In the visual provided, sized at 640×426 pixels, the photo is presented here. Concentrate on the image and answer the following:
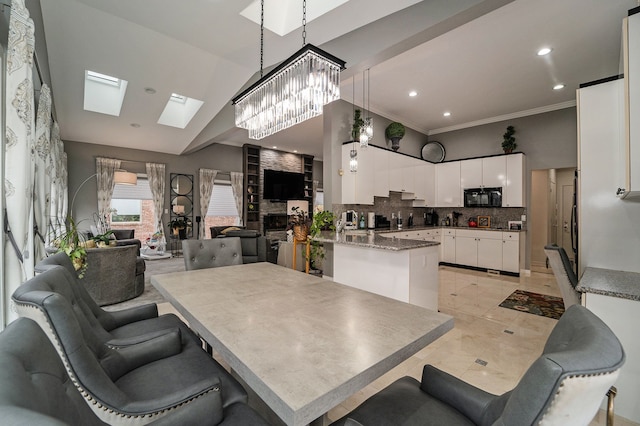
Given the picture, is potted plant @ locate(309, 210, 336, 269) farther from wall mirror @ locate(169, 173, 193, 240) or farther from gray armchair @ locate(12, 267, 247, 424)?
wall mirror @ locate(169, 173, 193, 240)

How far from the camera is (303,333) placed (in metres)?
1.11

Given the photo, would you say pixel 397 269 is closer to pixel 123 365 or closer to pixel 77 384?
pixel 123 365

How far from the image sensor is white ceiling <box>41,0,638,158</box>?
2.69 meters

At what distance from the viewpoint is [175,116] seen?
594cm

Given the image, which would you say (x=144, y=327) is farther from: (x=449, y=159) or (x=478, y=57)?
(x=449, y=159)

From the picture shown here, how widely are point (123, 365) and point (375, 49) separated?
321 centimetres

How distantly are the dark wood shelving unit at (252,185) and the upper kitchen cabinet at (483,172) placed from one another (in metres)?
5.98

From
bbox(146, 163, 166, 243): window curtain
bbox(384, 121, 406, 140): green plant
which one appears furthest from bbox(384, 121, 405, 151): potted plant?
bbox(146, 163, 166, 243): window curtain

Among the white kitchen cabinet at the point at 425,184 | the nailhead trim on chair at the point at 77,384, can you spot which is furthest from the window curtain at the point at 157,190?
the nailhead trim on chair at the point at 77,384

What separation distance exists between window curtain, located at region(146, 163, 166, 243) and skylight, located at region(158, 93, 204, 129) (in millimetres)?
2318

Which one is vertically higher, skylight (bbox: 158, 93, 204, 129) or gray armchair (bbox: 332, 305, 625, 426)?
skylight (bbox: 158, 93, 204, 129)

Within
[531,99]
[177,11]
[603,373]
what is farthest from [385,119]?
[603,373]

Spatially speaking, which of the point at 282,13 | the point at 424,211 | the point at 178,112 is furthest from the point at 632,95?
the point at 178,112

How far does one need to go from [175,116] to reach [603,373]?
6.93 m
